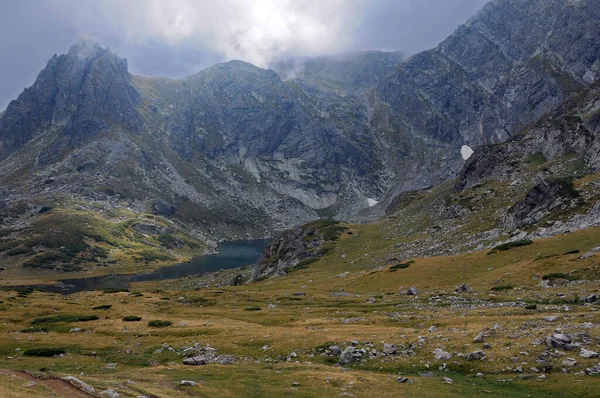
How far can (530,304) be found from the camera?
132 ft

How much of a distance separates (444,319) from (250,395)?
22.5 m

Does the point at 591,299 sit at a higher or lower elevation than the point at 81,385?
lower

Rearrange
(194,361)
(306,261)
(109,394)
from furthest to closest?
1. (306,261)
2. (194,361)
3. (109,394)

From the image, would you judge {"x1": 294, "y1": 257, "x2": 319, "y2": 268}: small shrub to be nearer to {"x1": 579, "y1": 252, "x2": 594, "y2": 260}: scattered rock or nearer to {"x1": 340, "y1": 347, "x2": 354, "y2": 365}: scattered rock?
{"x1": 579, "y1": 252, "x2": 594, "y2": 260}: scattered rock

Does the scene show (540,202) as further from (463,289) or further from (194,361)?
(194,361)

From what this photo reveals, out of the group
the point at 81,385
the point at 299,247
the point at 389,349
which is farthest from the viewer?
the point at 299,247

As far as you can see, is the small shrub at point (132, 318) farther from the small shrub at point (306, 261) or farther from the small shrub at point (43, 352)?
the small shrub at point (306, 261)

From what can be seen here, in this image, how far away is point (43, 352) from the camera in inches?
1585

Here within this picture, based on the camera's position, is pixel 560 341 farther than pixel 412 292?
No

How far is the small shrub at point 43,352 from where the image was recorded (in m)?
39.9

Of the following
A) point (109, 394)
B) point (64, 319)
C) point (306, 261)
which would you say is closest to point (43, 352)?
point (64, 319)

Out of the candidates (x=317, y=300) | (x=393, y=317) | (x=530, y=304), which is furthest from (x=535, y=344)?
(x=317, y=300)

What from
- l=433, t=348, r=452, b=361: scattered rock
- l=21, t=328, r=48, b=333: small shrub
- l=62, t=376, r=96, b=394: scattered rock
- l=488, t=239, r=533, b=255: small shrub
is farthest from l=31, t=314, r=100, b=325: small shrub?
l=488, t=239, r=533, b=255: small shrub

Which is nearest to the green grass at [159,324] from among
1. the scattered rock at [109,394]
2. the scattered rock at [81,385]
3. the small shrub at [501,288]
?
the scattered rock at [81,385]
